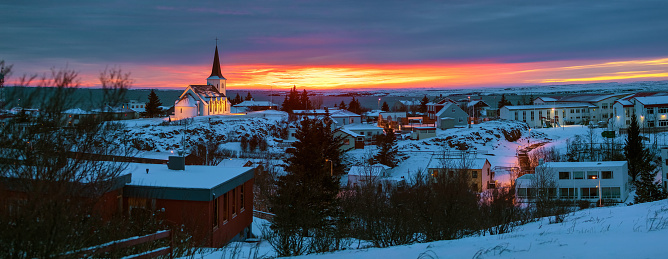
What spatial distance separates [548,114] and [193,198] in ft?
249

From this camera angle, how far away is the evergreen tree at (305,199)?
40.6 feet

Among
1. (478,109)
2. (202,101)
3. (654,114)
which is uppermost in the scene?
(478,109)

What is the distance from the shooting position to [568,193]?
3462 centimetres

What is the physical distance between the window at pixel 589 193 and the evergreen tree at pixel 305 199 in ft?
55.8

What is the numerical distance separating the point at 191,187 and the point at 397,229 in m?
5.92

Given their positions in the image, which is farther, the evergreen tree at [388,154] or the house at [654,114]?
the house at [654,114]

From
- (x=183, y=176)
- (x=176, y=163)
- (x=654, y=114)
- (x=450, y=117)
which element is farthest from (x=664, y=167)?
(x=183, y=176)

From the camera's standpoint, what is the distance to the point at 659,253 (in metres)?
7.25

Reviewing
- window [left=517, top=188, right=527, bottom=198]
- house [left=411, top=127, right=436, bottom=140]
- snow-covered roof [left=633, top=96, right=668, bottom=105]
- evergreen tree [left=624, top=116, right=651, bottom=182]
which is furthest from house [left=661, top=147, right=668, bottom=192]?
snow-covered roof [left=633, top=96, right=668, bottom=105]

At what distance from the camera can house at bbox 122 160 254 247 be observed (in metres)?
14.3

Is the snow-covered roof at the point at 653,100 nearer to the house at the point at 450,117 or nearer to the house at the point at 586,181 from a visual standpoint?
the house at the point at 450,117

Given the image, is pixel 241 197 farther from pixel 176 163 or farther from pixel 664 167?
Result: pixel 664 167

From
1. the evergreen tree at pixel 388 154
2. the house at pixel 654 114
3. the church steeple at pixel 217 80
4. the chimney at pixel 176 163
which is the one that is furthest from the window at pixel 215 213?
the church steeple at pixel 217 80

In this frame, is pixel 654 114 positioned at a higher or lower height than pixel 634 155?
higher
